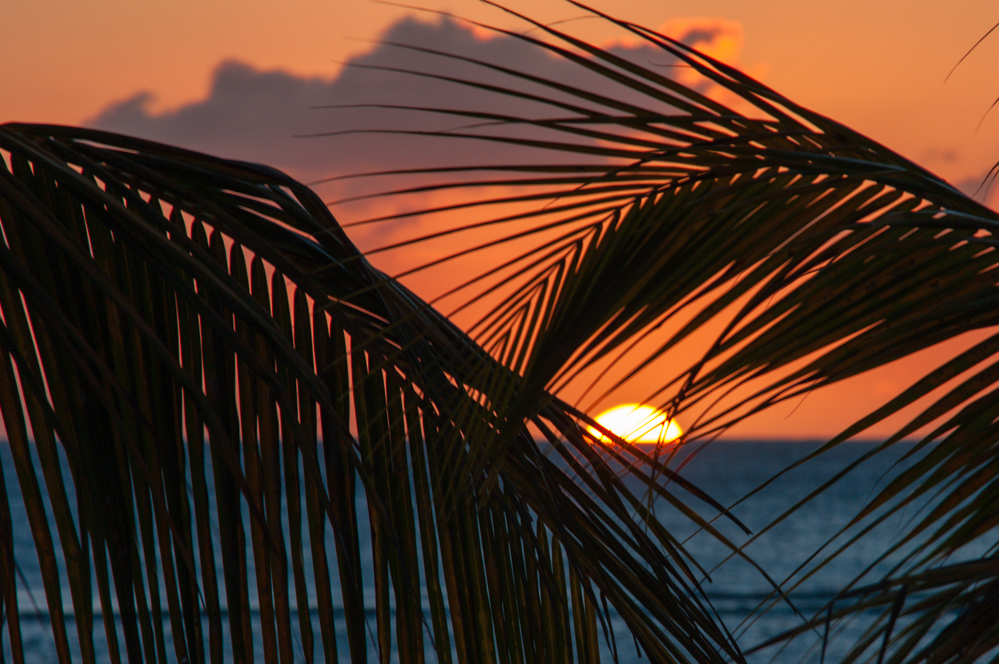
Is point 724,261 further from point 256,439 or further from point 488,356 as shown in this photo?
point 256,439

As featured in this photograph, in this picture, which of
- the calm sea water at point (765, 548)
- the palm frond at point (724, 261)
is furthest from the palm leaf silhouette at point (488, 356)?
the calm sea water at point (765, 548)

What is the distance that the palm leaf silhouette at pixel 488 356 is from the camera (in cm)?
55

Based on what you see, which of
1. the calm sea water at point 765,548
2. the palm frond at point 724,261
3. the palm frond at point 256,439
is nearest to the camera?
the palm frond at point 724,261

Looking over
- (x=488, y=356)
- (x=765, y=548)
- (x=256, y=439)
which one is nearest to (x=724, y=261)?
(x=488, y=356)

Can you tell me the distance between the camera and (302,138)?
593mm

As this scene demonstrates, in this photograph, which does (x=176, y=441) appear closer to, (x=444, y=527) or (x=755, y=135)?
(x=444, y=527)

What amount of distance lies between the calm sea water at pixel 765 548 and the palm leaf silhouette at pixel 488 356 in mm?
236

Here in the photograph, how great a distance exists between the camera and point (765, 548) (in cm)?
1645

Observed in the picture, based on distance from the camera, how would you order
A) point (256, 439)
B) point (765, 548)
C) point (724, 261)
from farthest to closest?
point (765, 548), point (256, 439), point (724, 261)

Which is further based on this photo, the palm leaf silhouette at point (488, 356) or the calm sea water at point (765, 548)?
the calm sea water at point (765, 548)

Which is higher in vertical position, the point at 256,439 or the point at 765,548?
the point at 765,548

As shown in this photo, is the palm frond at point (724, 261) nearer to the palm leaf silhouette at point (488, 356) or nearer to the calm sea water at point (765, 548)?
the palm leaf silhouette at point (488, 356)

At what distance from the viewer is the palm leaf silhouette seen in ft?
1.79

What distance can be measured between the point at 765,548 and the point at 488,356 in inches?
676
